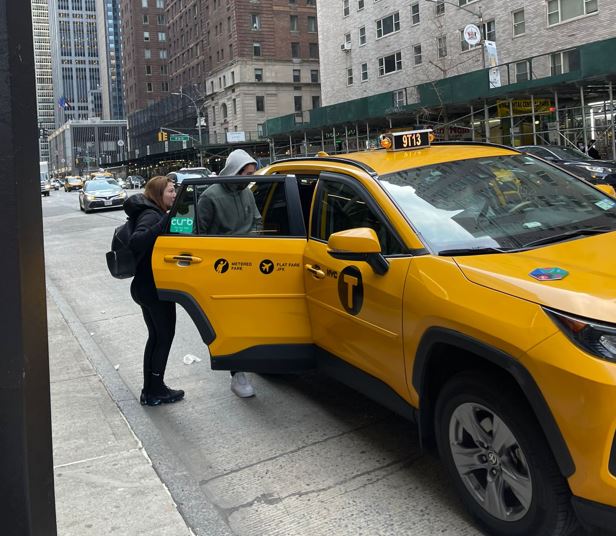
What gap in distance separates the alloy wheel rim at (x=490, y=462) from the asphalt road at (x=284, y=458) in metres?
0.25

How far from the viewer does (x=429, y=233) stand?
3.27 m

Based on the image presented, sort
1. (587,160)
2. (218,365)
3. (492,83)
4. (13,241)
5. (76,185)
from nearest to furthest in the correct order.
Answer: (13,241) < (218,365) < (587,160) < (492,83) < (76,185)

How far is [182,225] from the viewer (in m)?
4.55

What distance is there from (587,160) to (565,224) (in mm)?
16689

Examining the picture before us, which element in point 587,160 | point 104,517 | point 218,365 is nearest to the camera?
point 104,517

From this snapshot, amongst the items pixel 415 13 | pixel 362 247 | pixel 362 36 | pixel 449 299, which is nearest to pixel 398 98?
pixel 415 13

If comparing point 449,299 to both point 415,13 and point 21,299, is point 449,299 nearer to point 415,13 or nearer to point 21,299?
point 21,299

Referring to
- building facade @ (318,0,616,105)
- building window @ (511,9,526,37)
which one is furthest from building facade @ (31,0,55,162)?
building window @ (511,9,526,37)

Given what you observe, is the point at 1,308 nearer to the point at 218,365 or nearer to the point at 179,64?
the point at 218,365

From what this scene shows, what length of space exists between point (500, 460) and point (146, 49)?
119 m

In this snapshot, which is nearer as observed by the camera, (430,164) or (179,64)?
(430,164)

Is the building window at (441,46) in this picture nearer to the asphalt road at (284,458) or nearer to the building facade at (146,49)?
the asphalt road at (284,458)

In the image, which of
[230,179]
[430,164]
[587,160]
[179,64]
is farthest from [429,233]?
[179,64]

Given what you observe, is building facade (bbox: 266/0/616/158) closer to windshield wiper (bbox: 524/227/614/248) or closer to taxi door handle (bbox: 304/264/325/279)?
taxi door handle (bbox: 304/264/325/279)
